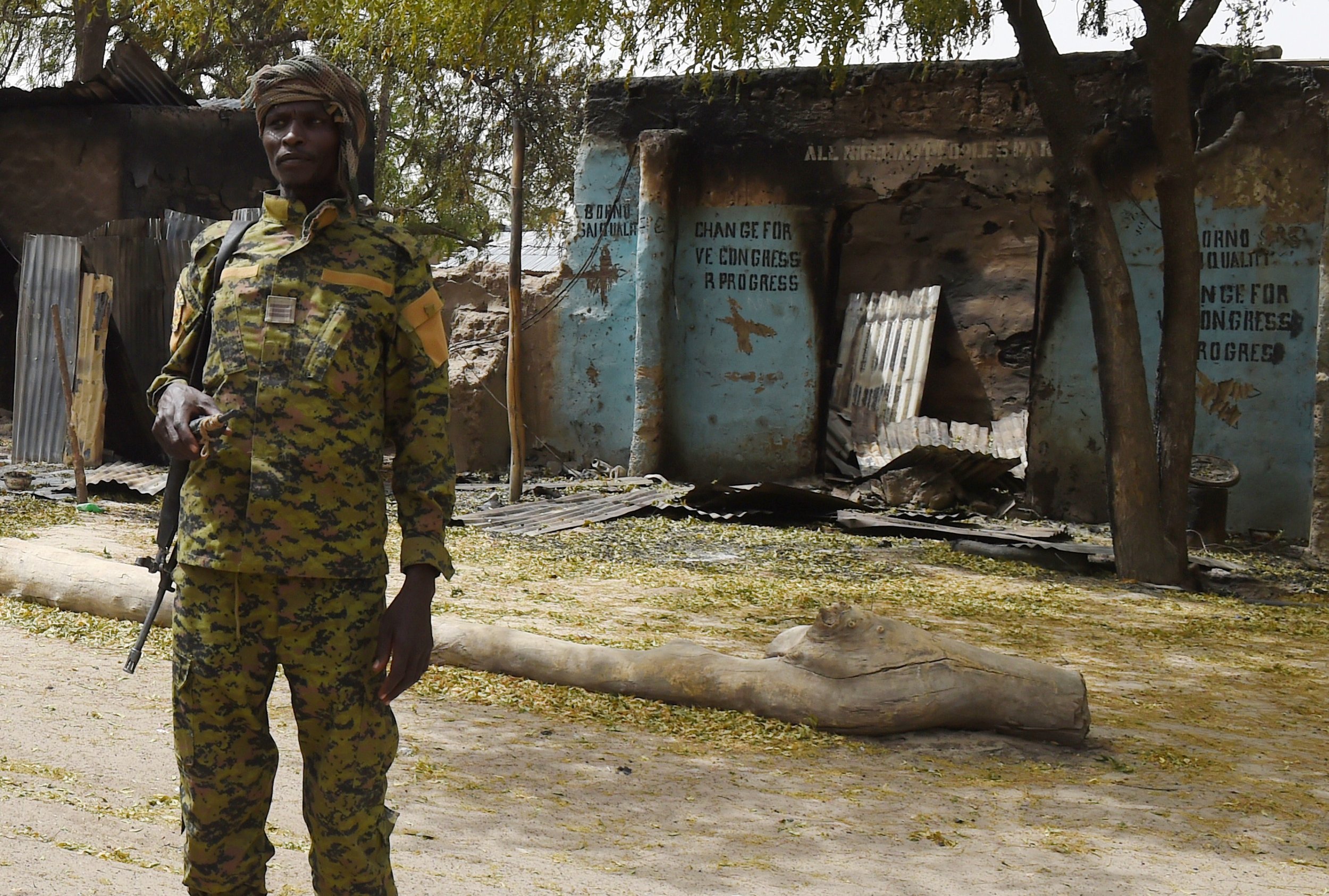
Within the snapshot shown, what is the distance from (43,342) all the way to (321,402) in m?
10.2

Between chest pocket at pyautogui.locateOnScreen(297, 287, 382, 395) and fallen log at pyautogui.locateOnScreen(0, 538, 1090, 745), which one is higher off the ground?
chest pocket at pyautogui.locateOnScreen(297, 287, 382, 395)

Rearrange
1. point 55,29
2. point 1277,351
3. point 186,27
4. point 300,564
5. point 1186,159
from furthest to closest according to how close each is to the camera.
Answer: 1. point 55,29
2. point 186,27
3. point 1277,351
4. point 1186,159
5. point 300,564

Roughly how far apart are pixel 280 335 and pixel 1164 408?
7.07 m

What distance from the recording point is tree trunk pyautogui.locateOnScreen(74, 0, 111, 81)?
16.8 meters

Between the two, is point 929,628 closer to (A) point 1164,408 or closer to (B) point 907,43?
(A) point 1164,408

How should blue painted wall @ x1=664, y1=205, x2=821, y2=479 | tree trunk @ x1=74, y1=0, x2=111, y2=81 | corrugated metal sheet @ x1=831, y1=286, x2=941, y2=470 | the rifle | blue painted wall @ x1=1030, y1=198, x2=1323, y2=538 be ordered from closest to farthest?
the rifle → blue painted wall @ x1=1030, y1=198, x2=1323, y2=538 → blue painted wall @ x1=664, y1=205, x2=821, y2=479 → corrugated metal sheet @ x1=831, y1=286, x2=941, y2=470 → tree trunk @ x1=74, y1=0, x2=111, y2=81

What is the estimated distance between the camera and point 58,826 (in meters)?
3.05

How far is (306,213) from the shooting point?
220cm

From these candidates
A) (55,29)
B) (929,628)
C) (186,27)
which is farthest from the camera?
(55,29)

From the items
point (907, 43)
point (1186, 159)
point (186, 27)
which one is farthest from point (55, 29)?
point (1186, 159)

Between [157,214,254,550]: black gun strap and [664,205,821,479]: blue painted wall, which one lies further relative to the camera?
[664,205,821,479]: blue painted wall

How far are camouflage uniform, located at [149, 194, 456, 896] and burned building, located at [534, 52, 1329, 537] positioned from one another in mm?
8411

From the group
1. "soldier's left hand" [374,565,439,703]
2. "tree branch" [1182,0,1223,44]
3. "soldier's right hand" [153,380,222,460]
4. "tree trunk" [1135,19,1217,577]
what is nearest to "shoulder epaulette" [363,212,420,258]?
"soldier's right hand" [153,380,222,460]

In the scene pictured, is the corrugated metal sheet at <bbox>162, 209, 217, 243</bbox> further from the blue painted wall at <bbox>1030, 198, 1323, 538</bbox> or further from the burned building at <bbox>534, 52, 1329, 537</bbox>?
the blue painted wall at <bbox>1030, 198, 1323, 538</bbox>
